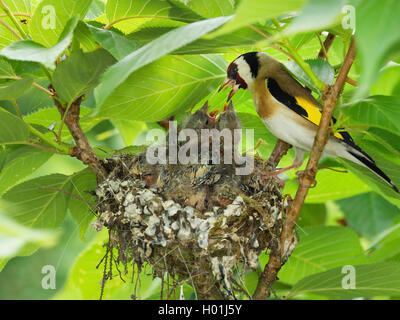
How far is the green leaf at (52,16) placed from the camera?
5.54 feet

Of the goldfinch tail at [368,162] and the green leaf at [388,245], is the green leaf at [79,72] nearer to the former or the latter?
the goldfinch tail at [368,162]

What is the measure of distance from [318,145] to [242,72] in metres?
0.94

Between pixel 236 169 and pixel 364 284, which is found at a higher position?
pixel 236 169

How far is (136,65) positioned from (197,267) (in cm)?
97

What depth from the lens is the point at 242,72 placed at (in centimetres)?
250

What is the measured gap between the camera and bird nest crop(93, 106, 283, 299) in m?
2.01

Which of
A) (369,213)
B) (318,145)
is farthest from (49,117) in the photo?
(369,213)

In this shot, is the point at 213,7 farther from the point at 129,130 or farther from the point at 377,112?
the point at 129,130

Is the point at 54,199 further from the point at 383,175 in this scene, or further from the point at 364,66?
the point at 364,66

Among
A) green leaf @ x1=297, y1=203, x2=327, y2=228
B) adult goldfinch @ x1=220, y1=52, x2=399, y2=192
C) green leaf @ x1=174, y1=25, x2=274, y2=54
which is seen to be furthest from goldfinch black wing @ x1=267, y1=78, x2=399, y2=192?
green leaf @ x1=297, y1=203, x2=327, y2=228

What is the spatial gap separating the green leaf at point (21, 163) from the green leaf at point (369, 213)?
7.22ft

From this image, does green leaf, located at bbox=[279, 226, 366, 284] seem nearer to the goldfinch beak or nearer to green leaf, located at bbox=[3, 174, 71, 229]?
the goldfinch beak

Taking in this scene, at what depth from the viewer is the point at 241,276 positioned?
2.07 m
